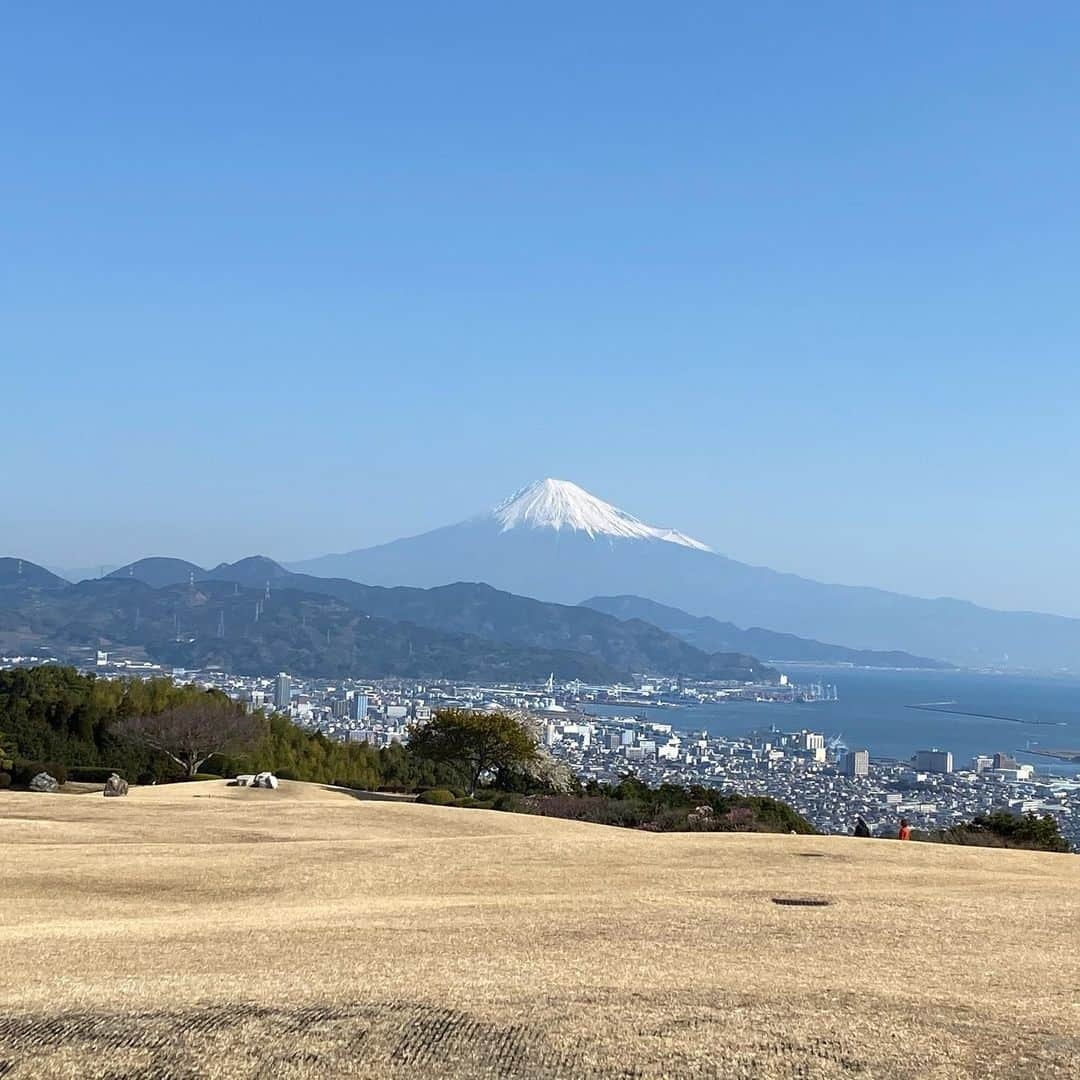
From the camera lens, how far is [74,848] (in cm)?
2259

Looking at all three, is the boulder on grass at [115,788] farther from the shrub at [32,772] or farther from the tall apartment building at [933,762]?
the tall apartment building at [933,762]

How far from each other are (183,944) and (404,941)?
2352 millimetres

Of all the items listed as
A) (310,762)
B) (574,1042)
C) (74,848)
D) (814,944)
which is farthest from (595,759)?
(574,1042)

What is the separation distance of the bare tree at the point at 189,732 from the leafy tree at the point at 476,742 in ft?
25.6

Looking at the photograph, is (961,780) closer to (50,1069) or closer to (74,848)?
(74,848)

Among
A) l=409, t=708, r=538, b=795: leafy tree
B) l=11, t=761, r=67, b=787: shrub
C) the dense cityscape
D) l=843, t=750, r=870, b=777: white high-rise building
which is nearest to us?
l=11, t=761, r=67, b=787: shrub

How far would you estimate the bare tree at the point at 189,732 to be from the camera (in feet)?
162

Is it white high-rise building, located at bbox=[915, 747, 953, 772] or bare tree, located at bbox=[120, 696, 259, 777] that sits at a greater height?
bare tree, located at bbox=[120, 696, 259, 777]

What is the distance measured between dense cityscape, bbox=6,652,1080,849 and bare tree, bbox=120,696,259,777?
7164 mm

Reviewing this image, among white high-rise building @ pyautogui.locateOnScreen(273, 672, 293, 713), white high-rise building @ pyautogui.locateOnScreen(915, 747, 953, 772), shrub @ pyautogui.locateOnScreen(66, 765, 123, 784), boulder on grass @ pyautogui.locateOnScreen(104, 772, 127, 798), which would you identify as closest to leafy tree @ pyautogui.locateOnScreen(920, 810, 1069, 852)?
boulder on grass @ pyautogui.locateOnScreen(104, 772, 127, 798)

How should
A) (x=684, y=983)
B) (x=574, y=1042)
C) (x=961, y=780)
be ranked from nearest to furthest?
(x=574, y=1042), (x=684, y=983), (x=961, y=780)

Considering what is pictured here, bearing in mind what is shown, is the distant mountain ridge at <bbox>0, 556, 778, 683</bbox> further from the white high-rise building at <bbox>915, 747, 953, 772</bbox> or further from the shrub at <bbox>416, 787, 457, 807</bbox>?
the shrub at <bbox>416, 787, 457, 807</bbox>

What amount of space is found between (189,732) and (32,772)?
9825 millimetres

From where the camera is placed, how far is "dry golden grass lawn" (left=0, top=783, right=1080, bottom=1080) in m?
8.41
